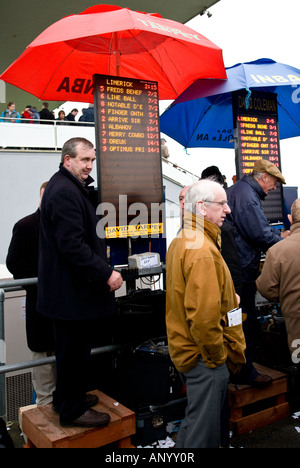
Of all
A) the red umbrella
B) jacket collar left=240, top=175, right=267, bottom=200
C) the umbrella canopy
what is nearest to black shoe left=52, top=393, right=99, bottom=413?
jacket collar left=240, top=175, right=267, bottom=200

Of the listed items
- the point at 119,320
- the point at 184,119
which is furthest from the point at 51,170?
the point at 119,320

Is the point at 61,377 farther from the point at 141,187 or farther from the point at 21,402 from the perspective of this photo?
the point at 141,187

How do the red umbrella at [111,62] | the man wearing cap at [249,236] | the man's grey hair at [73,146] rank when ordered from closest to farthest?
the man's grey hair at [73,146] → the man wearing cap at [249,236] → the red umbrella at [111,62]

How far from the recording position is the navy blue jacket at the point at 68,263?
2477mm

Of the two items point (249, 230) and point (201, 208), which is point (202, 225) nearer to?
point (201, 208)

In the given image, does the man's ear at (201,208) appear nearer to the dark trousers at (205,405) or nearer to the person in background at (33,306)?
the dark trousers at (205,405)

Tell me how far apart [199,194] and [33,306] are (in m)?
1.63

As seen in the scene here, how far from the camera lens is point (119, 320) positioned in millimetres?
3248

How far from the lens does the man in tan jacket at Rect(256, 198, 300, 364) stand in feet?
10.1

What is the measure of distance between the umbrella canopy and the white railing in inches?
241

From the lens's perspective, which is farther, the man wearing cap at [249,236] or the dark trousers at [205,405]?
the man wearing cap at [249,236]

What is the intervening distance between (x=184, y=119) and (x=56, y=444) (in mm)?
4616

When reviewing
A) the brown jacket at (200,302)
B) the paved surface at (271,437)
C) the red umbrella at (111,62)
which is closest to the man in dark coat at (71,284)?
the brown jacket at (200,302)

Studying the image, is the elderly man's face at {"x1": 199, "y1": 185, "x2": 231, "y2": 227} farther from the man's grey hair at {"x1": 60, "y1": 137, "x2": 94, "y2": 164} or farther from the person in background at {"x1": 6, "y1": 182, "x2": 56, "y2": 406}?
the person in background at {"x1": 6, "y1": 182, "x2": 56, "y2": 406}
